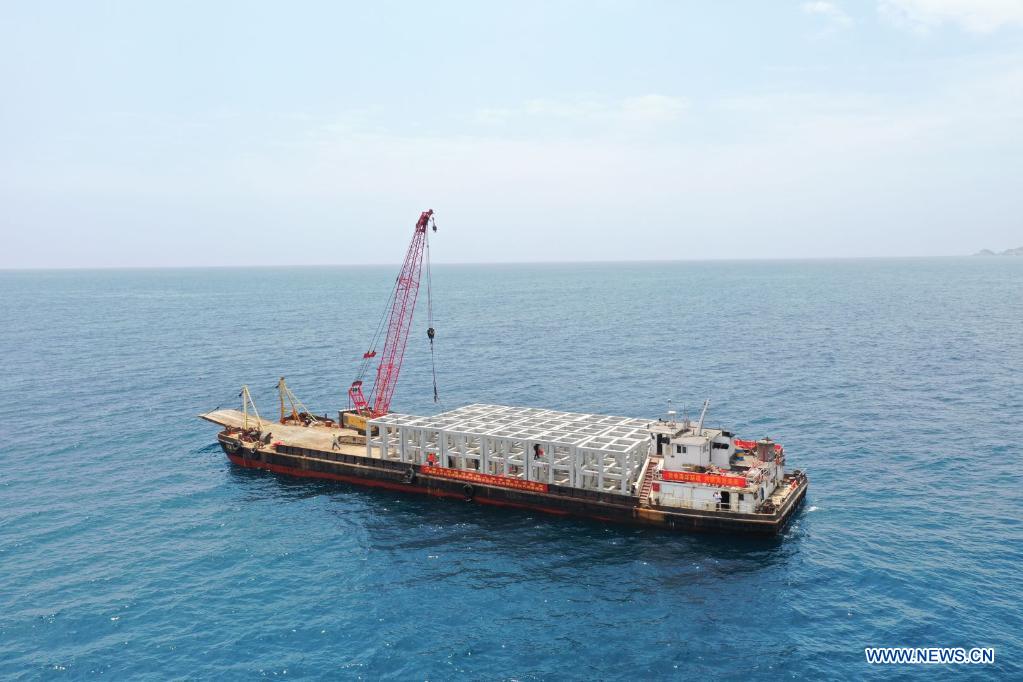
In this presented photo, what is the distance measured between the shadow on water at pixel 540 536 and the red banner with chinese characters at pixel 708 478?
542cm

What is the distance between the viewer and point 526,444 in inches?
3201

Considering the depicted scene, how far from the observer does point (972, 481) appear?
272ft

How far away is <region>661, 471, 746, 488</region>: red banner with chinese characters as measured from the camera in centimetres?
7238

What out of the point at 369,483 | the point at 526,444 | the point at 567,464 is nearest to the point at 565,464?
the point at 567,464

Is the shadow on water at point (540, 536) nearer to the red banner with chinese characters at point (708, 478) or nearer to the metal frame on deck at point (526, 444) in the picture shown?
the metal frame on deck at point (526, 444)

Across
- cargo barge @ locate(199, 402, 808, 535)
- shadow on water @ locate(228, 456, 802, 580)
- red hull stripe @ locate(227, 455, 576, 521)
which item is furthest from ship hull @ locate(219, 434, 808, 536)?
shadow on water @ locate(228, 456, 802, 580)

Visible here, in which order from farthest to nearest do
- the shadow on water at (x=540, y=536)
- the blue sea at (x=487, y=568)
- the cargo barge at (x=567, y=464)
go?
1. the cargo barge at (x=567, y=464)
2. the shadow on water at (x=540, y=536)
3. the blue sea at (x=487, y=568)

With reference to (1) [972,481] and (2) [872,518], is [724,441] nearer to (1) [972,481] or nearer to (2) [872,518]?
(2) [872,518]

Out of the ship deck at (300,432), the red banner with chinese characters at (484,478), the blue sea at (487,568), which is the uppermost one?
the ship deck at (300,432)

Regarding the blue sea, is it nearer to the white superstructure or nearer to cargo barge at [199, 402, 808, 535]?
cargo barge at [199, 402, 808, 535]

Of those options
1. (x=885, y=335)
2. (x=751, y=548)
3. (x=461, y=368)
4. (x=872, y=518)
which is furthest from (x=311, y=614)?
(x=885, y=335)

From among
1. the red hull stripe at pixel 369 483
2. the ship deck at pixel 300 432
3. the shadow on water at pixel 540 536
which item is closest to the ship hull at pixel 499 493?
the red hull stripe at pixel 369 483

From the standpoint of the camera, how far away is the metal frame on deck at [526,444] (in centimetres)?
7862

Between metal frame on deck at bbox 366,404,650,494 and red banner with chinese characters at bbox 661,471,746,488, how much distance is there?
16.3 feet
